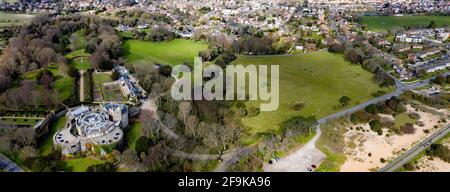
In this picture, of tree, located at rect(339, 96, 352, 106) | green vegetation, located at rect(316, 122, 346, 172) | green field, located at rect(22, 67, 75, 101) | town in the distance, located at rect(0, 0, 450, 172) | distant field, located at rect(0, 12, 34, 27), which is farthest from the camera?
distant field, located at rect(0, 12, 34, 27)

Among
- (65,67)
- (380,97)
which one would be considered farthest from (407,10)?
(65,67)

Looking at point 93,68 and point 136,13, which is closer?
point 93,68

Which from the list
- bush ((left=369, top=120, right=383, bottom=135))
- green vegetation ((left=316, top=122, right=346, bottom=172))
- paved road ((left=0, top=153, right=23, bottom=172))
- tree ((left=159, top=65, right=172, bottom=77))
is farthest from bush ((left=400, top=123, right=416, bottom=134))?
paved road ((left=0, top=153, right=23, bottom=172))

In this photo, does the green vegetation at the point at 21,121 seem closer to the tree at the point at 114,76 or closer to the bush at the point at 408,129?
the tree at the point at 114,76

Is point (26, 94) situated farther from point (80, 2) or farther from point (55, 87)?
point (80, 2)

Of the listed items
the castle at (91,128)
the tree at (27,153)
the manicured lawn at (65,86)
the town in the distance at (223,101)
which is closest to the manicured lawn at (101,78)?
the town in the distance at (223,101)

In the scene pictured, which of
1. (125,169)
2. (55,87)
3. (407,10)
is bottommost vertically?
(125,169)

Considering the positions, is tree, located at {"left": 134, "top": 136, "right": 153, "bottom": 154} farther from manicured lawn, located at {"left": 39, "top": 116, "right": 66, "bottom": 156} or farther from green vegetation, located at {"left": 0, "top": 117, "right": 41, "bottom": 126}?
green vegetation, located at {"left": 0, "top": 117, "right": 41, "bottom": 126}
